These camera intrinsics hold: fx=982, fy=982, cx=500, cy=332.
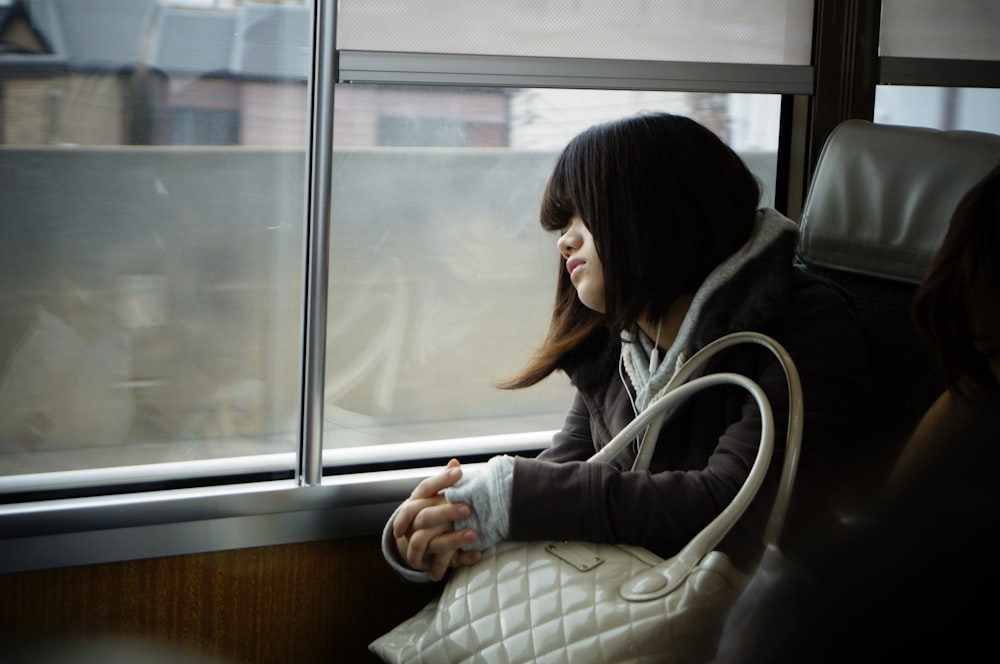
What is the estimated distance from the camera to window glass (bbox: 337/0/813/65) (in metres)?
1.83

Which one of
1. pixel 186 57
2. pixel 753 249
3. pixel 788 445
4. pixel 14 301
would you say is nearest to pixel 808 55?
pixel 753 249

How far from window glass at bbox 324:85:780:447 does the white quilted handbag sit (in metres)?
0.66

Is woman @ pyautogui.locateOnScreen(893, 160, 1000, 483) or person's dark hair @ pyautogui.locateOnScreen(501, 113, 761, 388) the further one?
person's dark hair @ pyautogui.locateOnScreen(501, 113, 761, 388)

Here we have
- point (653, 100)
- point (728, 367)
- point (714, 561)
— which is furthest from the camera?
point (653, 100)

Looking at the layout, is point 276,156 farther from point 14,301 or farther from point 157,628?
point 157,628

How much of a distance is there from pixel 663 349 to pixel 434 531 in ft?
1.69

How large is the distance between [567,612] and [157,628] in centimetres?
85

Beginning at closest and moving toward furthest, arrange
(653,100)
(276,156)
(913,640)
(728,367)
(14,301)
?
(913,640) → (728,367) → (14,301) → (276,156) → (653,100)

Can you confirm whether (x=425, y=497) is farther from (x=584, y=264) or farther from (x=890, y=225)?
(x=890, y=225)

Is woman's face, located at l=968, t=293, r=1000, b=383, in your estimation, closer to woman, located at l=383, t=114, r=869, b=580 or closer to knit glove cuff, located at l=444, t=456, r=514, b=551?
woman, located at l=383, t=114, r=869, b=580

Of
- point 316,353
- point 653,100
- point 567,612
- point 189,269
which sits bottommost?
point 567,612

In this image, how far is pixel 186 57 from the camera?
1.78m

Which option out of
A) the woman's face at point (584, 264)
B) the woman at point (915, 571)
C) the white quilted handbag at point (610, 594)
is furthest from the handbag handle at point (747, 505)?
the woman at point (915, 571)

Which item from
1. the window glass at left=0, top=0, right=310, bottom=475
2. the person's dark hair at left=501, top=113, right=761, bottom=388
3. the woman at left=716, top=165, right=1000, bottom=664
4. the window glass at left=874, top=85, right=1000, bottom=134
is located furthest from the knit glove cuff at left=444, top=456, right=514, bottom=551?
the window glass at left=874, top=85, right=1000, bottom=134
